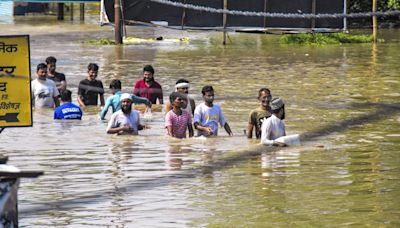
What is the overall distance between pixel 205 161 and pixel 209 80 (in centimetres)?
1107

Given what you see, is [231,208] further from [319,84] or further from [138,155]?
[319,84]

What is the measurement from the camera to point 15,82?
32.0 feet

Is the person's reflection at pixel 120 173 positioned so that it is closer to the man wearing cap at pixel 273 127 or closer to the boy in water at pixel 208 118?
the boy in water at pixel 208 118

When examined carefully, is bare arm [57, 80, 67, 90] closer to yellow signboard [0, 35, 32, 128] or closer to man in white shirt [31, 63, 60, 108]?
man in white shirt [31, 63, 60, 108]

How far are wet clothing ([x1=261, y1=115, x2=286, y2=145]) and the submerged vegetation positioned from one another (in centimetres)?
2173

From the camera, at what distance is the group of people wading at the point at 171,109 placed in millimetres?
16516

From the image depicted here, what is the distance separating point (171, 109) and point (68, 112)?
96.1 inches

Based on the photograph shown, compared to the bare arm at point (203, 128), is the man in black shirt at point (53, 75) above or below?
above

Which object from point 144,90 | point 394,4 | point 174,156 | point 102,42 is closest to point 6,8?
point 102,42

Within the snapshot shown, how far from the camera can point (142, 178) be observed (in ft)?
46.4

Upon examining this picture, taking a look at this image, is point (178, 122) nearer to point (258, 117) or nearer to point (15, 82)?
point (258, 117)

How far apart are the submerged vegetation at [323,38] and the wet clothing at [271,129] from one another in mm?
21729

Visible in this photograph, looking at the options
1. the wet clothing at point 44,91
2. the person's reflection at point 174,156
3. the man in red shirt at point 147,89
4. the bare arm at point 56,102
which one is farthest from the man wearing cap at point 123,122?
the wet clothing at point 44,91

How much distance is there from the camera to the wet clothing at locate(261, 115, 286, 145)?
16312 millimetres
